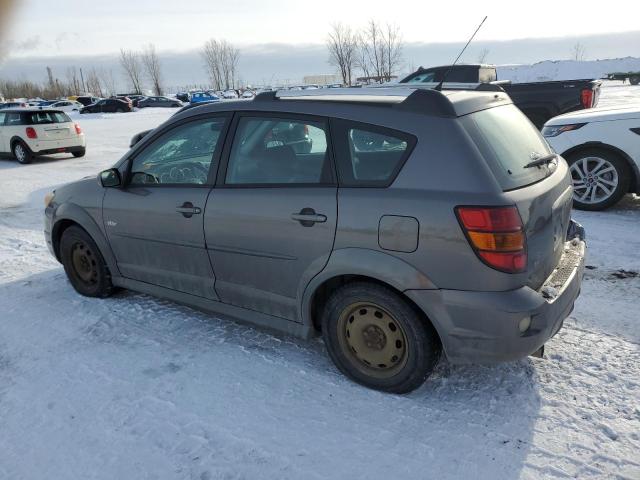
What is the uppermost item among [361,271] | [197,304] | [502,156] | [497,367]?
[502,156]

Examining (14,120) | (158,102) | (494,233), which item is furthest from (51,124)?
(158,102)

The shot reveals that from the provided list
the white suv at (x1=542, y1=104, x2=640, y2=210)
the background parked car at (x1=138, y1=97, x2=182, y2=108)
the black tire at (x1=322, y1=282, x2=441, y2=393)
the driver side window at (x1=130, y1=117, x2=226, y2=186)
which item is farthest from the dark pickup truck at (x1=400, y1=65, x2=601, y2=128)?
the background parked car at (x1=138, y1=97, x2=182, y2=108)

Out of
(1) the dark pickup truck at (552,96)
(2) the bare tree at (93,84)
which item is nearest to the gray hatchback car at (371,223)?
(1) the dark pickup truck at (552,96)

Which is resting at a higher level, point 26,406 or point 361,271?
point 361,271

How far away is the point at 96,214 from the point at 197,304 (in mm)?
1209

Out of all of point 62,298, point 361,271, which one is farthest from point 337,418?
point 62,298

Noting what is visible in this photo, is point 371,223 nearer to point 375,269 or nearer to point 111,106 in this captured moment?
point 375,269

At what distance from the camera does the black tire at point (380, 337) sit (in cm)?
272

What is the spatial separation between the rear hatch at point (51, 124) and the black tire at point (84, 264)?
10358mm

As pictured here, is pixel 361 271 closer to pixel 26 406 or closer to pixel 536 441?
pixel 536 441

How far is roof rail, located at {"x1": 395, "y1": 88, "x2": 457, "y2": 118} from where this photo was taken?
2.65m

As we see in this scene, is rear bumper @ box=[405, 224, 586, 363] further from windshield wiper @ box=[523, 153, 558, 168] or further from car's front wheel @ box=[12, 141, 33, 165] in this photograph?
car's front wheel @ box=[12, 141, 33, 165]

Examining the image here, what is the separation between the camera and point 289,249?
301cm

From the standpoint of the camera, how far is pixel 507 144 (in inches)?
112
